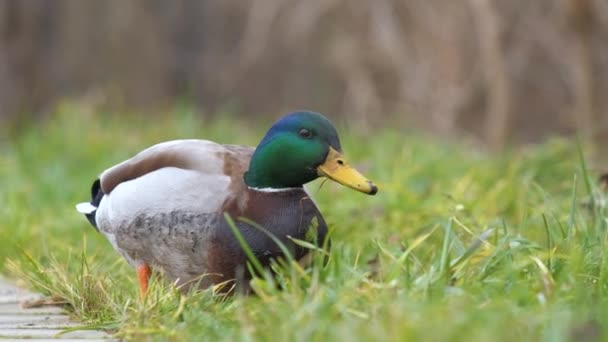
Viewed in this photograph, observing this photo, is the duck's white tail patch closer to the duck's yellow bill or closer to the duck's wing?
the duck's wing

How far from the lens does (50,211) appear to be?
646 centimetres

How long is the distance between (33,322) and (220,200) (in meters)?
0.71

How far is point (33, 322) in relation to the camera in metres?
3.74

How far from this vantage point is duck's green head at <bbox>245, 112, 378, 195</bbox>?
378 cm

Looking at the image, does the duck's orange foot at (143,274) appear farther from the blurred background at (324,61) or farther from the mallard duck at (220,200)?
the blurred background at (324,61)

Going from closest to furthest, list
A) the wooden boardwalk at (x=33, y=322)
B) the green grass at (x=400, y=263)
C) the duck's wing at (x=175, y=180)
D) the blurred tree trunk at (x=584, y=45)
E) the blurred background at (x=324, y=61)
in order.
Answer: the green grass at (x=400, y=263)
the wooden boardwalk at (x=33, y=322)
the duck's wing at (x=175, y=180)
the blurred tree trunk at (x=584, y=45)
the blurred background at (x=324, y=61)

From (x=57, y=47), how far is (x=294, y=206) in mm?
8336

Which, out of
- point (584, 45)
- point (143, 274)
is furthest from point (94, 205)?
point (584, 45)

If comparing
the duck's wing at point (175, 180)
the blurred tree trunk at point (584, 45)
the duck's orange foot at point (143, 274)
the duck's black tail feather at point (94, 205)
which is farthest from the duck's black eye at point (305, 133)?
the blurred tree trunk at point (584, 45)

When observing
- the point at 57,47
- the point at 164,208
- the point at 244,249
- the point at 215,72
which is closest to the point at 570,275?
the point at 244,249

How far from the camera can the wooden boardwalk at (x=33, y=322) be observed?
340cm

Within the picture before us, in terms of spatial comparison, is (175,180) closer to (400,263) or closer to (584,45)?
(400,263)

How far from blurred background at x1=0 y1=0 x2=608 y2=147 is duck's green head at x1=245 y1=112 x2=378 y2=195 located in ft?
14.4

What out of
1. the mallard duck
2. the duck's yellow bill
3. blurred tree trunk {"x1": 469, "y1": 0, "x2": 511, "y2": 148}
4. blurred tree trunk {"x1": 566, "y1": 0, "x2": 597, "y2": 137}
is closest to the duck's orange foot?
the mallard duck
